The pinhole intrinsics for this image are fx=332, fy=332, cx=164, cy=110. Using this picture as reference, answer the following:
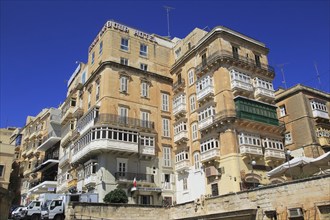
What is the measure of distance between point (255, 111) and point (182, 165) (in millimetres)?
10088

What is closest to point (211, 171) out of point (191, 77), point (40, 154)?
point (191, 77)

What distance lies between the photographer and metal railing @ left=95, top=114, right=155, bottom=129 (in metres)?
36.2

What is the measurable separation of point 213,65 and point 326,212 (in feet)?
66.6

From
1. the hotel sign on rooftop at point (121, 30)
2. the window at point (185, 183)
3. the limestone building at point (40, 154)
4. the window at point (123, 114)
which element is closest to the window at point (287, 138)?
the window at point (185, 183)

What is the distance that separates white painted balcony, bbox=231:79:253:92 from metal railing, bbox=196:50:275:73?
2.51 meters

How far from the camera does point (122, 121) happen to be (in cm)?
3728

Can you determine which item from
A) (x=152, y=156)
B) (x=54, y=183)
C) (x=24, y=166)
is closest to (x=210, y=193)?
(x=152, y=156)

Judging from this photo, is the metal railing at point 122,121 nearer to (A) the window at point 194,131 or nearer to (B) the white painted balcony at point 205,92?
(A) the window at point 194,131

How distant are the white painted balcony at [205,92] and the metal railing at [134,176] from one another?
10.2m

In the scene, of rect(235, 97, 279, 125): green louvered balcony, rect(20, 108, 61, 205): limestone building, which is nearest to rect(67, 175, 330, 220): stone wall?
rect(235, 97, 279, 125): green louvered balcony

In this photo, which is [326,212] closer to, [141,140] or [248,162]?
[248,162]

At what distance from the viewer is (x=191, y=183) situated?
118ft

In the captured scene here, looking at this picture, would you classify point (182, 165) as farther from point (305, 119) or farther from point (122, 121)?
point (305, 119)

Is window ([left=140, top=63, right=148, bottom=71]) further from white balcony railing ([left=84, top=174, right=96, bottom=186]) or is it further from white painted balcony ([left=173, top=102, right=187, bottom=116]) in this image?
white balcony railing ([left=84, top=174, right=96, bottom=186])
